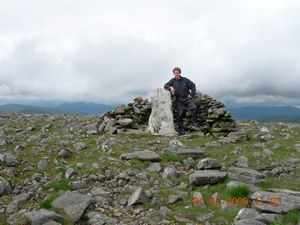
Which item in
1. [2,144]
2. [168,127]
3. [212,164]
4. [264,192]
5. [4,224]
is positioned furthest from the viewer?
[168,127]

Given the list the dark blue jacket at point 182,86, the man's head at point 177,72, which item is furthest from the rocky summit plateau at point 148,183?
the man's head at point 177,72

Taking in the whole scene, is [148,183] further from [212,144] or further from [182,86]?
[182,86]

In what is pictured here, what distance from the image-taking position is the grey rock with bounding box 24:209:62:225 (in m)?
9.40

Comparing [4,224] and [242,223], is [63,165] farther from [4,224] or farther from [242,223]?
[242,223]

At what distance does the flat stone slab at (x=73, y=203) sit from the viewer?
32.8ft

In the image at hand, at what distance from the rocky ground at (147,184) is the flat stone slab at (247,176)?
0.03 m

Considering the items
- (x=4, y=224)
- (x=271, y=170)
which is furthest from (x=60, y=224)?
(x=271, y=170)

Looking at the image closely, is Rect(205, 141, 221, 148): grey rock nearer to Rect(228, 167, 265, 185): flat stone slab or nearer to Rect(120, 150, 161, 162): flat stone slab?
Rect(120, 150, 161, 162): flat stone slab

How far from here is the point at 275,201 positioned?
9867 millimetres

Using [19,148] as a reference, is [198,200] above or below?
below

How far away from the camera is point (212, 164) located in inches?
539

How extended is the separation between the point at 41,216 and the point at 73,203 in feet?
3.71

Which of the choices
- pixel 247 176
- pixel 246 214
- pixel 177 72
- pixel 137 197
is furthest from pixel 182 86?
pixel 246 214

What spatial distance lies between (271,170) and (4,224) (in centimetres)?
923
